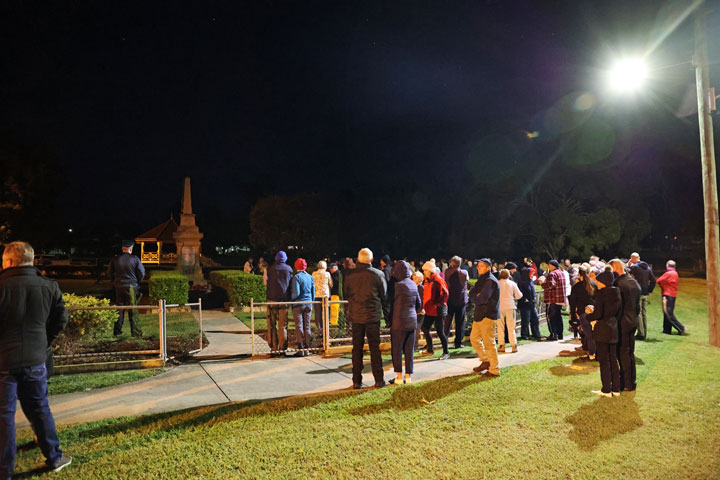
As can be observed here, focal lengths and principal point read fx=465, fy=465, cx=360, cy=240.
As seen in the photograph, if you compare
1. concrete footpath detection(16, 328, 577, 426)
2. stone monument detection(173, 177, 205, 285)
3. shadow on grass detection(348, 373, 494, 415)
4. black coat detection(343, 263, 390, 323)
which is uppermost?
stone monument detection(173, 177, 205, 285)

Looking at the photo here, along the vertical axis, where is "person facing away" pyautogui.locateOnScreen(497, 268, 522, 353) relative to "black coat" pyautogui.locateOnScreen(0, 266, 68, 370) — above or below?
below

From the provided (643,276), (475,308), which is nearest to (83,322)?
(475,308)

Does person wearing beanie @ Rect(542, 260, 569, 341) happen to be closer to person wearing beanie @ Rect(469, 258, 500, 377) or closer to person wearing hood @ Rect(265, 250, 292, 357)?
person wearing beanie @ Rect(469, 258, 500, 377)

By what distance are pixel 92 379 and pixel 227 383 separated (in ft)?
6.79

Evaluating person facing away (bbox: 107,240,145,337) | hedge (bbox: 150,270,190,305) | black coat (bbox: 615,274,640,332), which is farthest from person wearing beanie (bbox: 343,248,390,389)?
hedge (bbox: 150,270,190,305)

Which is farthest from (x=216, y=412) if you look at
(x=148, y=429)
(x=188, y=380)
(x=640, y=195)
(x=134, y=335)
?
(x=640, y=195)

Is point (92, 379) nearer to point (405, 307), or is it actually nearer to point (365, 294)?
point (365, 294)

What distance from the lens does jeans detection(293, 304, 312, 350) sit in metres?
8.98

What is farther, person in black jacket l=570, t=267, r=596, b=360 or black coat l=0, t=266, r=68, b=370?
person in black jacket l=570, t=267, r=596, b=360

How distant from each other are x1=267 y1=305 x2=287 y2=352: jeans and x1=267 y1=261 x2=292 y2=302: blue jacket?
0.23 meters

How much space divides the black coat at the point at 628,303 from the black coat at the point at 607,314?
107mm

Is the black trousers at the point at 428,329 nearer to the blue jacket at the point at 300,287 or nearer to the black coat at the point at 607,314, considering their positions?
the blue jacket at the point at 300,287

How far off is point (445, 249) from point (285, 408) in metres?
44.0

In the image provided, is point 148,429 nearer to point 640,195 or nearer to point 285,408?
point 285,408
